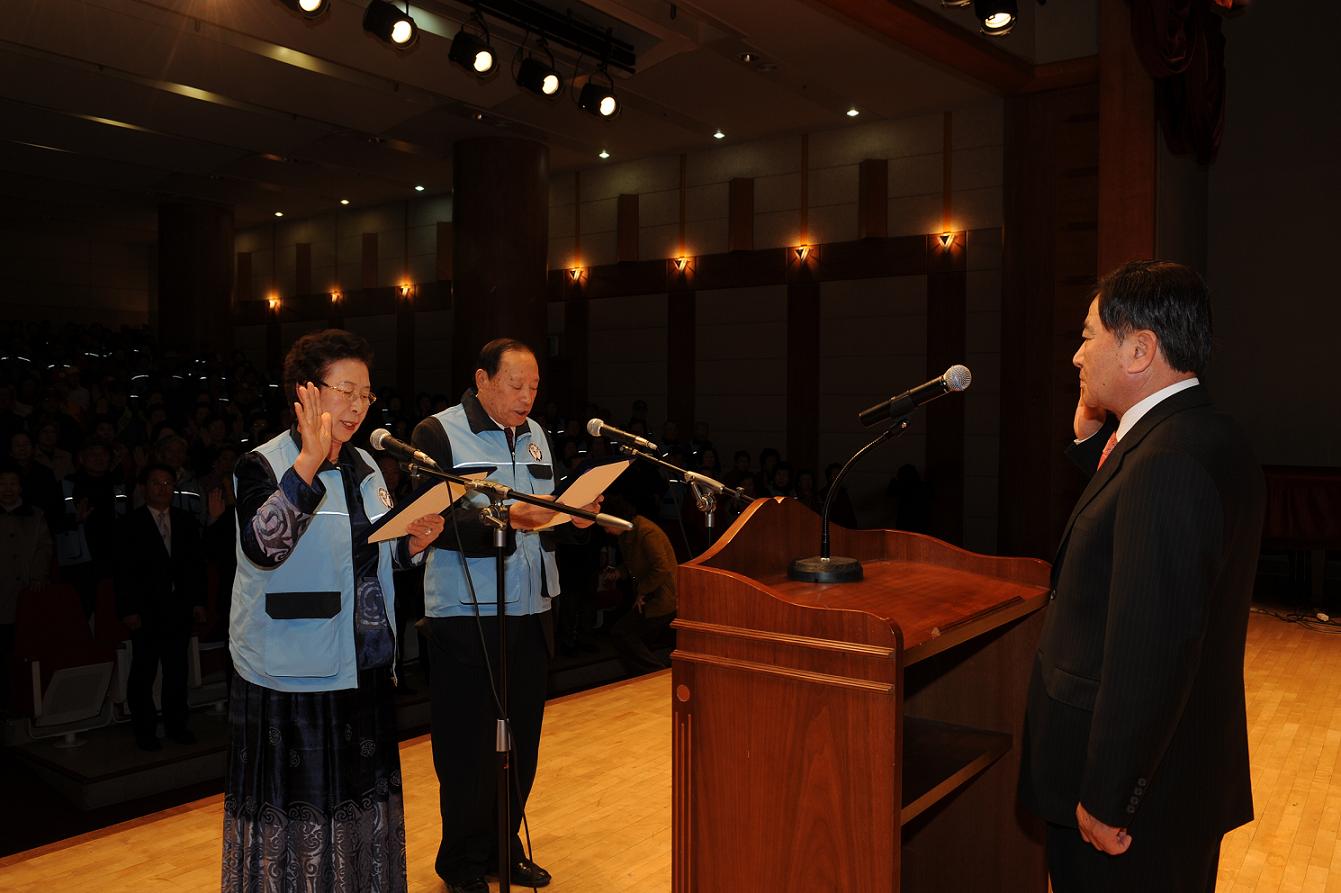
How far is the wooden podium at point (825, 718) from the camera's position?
1654mm

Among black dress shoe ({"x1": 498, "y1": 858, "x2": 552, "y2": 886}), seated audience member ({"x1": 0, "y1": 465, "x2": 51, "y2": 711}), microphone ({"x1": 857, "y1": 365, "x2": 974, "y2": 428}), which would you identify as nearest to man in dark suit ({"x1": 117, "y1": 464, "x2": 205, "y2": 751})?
seated audience member ({"x1": 0, "y1": 465, "x2": 51, "y2": 711})

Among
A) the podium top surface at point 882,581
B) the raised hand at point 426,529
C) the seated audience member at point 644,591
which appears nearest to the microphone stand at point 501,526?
the raised hand at point 426,529

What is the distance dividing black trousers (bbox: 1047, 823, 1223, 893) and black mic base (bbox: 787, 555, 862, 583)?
674mm

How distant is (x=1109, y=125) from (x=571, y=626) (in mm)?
3984

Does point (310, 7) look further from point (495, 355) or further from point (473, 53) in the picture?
point (495, 355)

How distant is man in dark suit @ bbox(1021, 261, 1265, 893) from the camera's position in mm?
1370

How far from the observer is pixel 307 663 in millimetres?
1981

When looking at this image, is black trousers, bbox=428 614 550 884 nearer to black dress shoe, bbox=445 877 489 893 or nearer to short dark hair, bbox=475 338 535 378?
black dress shoe, bbox=445 877 489 893

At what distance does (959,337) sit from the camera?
9.68 metres

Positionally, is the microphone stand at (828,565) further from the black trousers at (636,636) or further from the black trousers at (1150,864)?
the black trousers at (636,636)

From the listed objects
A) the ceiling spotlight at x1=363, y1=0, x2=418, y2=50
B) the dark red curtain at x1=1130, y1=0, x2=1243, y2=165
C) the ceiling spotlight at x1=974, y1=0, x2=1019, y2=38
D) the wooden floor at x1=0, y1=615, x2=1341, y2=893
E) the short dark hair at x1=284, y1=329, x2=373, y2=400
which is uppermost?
the ceiling spotlight at x1=363, y1=0, x2=418, y2=50

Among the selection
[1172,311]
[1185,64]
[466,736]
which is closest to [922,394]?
[1172,311]

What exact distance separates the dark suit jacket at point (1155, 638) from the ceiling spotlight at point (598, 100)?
6.26 meters

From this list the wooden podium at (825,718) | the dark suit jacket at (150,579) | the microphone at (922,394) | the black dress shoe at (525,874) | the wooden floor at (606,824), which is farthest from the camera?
the dark suit jacket at (150,579)
